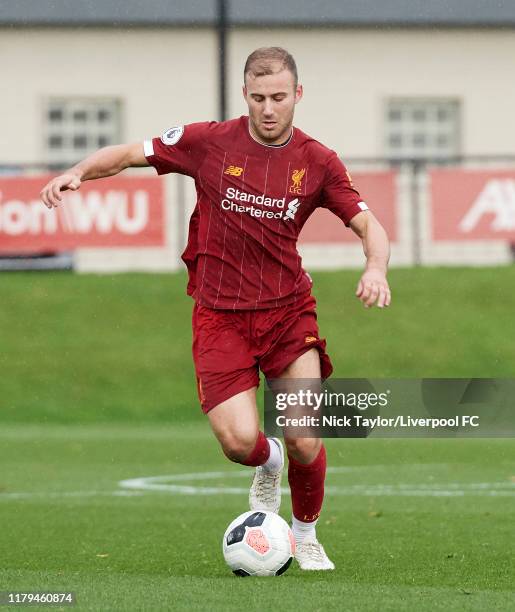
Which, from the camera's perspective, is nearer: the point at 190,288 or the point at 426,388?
the point at 190,288

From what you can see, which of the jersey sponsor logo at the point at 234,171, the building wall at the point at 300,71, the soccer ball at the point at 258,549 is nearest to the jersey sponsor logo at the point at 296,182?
the jersey sponsor logo at the point at 234,171

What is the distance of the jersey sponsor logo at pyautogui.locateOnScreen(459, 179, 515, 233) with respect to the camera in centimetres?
2105

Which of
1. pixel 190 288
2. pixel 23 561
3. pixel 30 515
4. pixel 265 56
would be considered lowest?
pixel 30 515

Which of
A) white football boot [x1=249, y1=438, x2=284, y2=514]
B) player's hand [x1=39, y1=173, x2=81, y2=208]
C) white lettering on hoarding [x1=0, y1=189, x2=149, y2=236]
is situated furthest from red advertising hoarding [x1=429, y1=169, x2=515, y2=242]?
player's hand [x1=39, y1=173, x2=81, y2=208]

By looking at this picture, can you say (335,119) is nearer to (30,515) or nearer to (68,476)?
(68,476)

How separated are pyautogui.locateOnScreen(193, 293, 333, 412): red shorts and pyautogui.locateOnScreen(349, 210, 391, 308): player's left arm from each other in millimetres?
471

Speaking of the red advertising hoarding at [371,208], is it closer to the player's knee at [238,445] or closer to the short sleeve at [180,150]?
the short sleeve at [180,150]

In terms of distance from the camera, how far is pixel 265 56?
308 inches

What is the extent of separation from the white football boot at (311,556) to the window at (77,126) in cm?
2516

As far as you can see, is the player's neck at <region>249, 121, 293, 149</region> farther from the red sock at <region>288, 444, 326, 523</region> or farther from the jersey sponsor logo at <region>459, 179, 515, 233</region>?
the jersey sponsor logo at <region>459, 179, 515, 233</region>

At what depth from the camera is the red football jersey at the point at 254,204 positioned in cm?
802

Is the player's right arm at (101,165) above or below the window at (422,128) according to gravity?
above

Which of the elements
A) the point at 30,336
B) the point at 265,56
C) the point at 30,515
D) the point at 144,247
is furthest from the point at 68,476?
the point at 144,247
